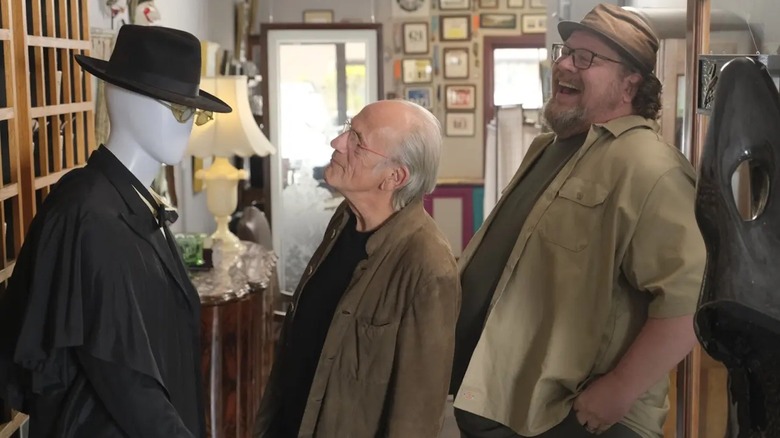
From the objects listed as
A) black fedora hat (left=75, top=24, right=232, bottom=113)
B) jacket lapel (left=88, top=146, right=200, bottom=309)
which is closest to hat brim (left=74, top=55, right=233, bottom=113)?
black fedora hat (left=75, top=24, right=232, bottom=113)

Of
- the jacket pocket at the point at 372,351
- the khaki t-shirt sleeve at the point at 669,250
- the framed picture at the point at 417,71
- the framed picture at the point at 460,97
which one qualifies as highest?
the framed picture at the point at 417,71

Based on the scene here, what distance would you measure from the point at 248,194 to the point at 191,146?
116 inches

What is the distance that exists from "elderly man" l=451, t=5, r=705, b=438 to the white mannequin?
0.74 meters

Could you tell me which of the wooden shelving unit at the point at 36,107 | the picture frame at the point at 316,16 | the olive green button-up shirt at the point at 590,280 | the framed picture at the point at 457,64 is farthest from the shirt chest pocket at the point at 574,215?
the framed picture at the point at 457,64

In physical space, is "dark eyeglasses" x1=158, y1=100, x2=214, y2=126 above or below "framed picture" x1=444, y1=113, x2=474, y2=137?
above

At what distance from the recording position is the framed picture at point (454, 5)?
7.13m

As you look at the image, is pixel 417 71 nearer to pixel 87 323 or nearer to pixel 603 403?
pixel 603 403

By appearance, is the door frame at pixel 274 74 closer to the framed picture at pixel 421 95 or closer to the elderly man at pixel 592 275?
the framed picture at pixel 421 95

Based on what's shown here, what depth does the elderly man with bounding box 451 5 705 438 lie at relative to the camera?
1679 mm

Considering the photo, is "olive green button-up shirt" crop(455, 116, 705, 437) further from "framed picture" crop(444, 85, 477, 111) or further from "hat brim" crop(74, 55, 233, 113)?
"framed picture" crop(444, 85, 477, 111)

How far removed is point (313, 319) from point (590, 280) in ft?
1.86

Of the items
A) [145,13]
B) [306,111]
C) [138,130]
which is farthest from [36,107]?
[306,111]

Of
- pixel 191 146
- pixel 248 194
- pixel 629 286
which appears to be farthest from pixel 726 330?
pixel 248 194

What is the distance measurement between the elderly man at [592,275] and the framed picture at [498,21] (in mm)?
5419
